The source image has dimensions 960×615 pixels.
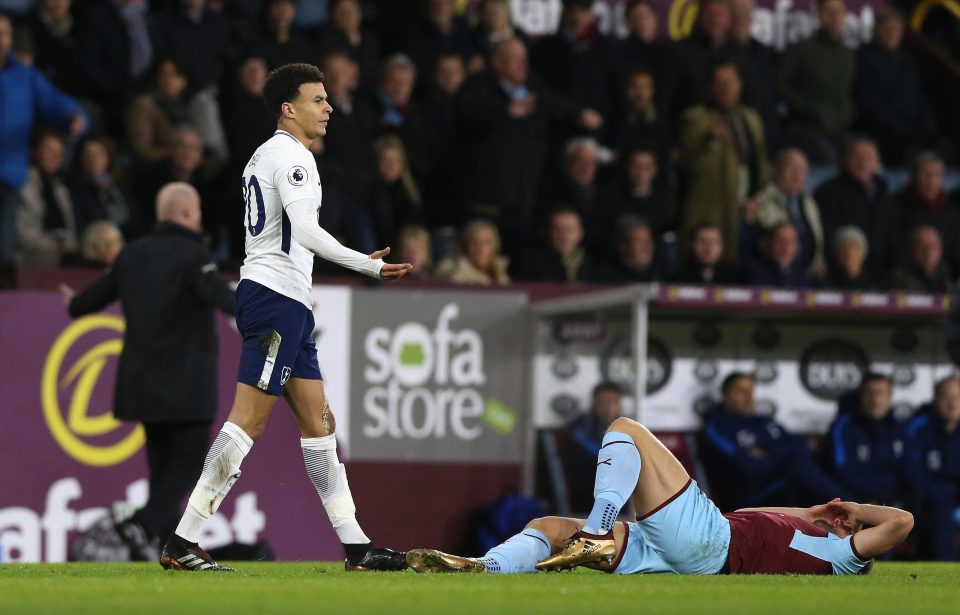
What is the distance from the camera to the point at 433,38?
15602mm

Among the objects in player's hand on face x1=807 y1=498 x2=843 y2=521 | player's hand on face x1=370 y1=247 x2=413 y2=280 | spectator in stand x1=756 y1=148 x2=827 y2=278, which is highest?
spectator in stand x1=756 y1=148 x2=827 y2=278

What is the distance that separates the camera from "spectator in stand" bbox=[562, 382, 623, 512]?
13.6 meters

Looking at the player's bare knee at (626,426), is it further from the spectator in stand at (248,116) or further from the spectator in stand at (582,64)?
the spectator in stand at (582,64)

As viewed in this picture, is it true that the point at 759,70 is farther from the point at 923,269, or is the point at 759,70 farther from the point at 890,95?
the point at 923,269

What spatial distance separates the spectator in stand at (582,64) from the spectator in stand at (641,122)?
0.25 metres

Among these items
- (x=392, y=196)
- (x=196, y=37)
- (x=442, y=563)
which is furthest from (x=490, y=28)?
(x=442, y=563)

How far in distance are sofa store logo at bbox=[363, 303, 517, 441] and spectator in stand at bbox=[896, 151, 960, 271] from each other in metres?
4.48

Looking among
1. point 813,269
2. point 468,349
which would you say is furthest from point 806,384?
point 468,349

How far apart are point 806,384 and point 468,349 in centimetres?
302

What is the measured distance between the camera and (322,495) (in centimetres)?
790

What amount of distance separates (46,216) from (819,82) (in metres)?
7.51

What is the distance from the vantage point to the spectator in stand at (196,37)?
1451cm

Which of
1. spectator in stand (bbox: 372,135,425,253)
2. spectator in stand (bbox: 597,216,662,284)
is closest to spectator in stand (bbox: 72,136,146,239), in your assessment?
spectator in stand (bbox: 372,135,425,253)

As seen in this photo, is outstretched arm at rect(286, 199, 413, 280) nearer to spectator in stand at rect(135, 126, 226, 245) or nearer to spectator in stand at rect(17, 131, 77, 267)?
spectator in stand at rect(17, 131, 77, 267)
